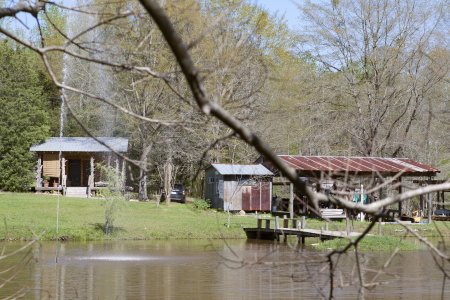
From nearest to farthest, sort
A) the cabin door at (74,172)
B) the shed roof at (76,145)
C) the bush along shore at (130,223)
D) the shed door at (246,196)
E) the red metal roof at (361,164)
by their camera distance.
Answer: the bush along shore at (130,223)
the red metal roof at (361,164)
the shed door at (246,196)
the shed roof at (76,145)
the cabin door at (74,172)

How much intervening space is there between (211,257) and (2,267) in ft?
24.8

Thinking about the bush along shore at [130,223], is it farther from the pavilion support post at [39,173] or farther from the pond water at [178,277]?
the pavilion support post at [39,173]

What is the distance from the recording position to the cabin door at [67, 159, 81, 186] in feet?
164

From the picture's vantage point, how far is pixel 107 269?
23969 millimetres

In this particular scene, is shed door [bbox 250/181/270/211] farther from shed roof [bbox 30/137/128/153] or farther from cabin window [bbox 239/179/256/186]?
shed roof [bbox 30/137/128/153]

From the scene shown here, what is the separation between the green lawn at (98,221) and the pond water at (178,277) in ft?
11.0

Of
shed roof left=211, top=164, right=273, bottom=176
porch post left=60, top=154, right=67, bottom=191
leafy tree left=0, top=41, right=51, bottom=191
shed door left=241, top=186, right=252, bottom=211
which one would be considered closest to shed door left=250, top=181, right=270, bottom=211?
shed door left=241, top=186, right=252, bottom=211

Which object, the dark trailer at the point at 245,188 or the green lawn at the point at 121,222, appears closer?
the green lawn at the point at 121,222

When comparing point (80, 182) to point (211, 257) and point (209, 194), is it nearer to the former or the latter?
point (209, 194)

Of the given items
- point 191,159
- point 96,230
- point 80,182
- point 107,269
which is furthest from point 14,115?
point 107,269

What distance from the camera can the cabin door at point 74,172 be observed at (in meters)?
50.0

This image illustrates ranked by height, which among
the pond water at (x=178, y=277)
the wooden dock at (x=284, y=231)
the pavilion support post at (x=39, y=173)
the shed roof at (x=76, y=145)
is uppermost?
the shed roof at (x=76, y=145)

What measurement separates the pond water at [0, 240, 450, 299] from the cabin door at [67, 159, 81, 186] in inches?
778

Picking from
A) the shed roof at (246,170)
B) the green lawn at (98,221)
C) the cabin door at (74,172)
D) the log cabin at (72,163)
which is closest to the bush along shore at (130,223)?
the green lawn at (98,221)
